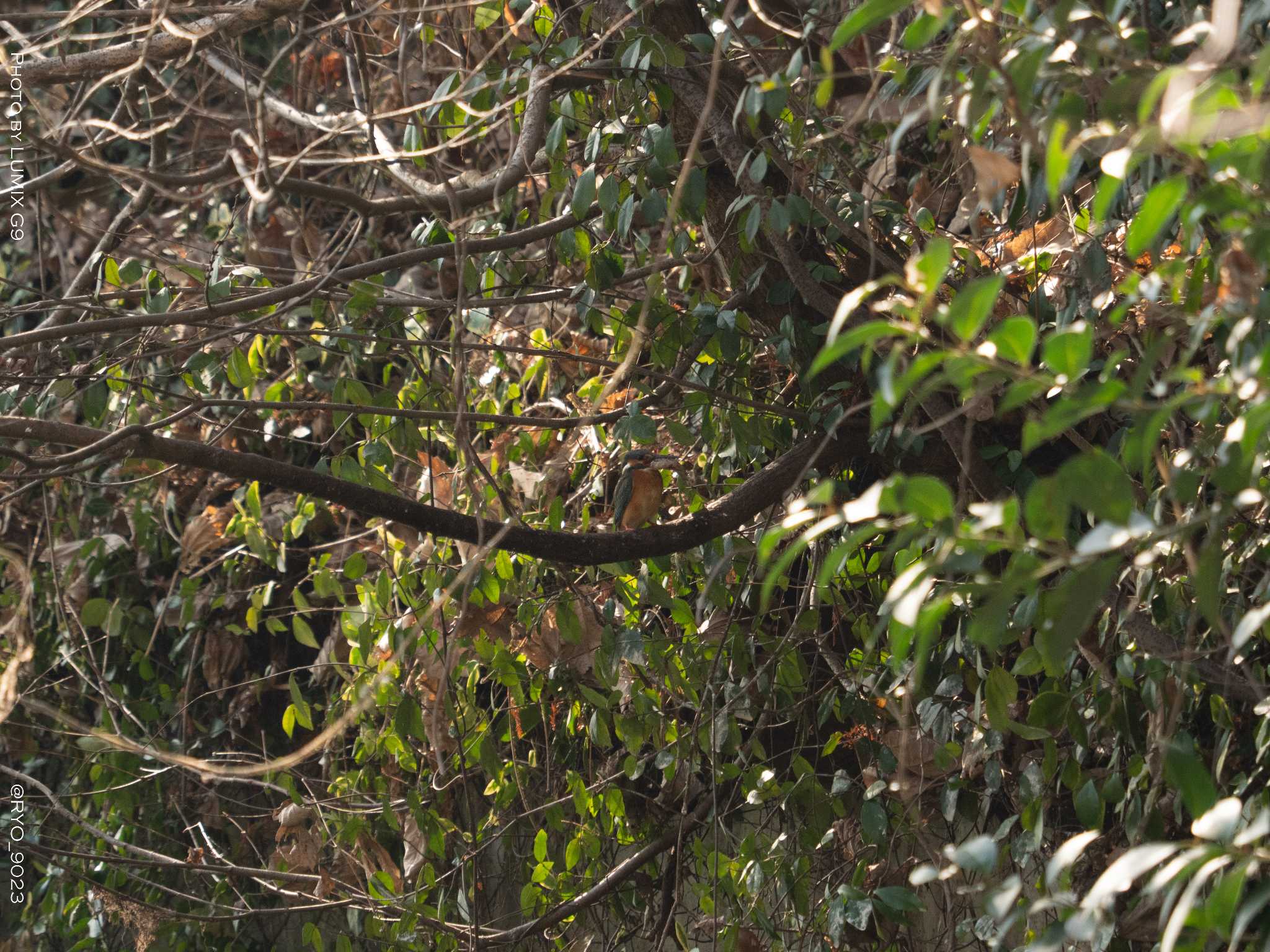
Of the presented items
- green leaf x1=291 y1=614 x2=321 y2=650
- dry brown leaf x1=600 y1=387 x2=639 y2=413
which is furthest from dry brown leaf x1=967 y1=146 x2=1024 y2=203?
green leaf x1=291 y1=614 x2=321 y2=650

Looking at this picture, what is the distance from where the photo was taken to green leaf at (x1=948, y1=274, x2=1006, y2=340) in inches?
26.7

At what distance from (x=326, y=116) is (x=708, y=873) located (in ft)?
5.24

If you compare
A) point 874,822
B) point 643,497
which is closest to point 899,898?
point 874,822

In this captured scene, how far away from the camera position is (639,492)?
1.80 metres

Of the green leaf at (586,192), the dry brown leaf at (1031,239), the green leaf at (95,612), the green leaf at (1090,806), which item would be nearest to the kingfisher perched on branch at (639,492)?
the green leaf at (586,192)

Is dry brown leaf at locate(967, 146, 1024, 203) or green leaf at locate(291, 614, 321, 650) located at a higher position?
dry brown leaf at locate(967, 146, 1024, 203)

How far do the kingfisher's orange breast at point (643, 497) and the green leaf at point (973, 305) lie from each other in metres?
1.12

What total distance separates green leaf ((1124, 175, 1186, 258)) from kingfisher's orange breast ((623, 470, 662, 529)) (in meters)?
1.11

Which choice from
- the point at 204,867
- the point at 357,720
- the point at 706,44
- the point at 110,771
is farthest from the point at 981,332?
the point at 110,771

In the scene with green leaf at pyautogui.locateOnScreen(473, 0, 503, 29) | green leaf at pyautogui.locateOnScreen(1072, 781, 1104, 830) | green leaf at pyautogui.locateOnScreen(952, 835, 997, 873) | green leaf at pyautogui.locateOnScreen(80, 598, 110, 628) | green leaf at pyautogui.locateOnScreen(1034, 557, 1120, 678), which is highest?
green leaf at pyautogui.locateOnScreen(473, 0, 503, 29)

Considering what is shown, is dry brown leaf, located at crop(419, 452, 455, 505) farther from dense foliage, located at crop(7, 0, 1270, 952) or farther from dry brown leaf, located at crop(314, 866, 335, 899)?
dry brown leaf, located at crop(314, 866, 335, 899)

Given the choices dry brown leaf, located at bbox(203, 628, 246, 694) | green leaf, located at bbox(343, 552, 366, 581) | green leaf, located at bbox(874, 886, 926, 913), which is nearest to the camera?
green leaf, located at bbox(874, 886, 926, 913)

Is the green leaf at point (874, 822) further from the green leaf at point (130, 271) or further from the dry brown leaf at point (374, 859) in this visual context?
the green leaf at point (130, 271)

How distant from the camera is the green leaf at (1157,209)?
70 cm
